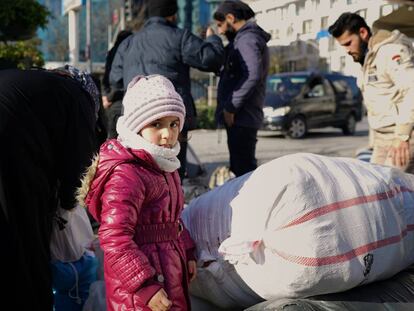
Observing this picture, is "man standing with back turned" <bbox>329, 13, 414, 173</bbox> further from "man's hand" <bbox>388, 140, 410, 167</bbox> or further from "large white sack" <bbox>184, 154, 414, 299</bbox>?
"large white sack" <bbox>184, 154, 414, 299</bbox>

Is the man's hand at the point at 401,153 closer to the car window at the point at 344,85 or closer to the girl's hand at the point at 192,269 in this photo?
the girl's hand at the point at 192,269

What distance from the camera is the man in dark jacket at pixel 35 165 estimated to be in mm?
2658

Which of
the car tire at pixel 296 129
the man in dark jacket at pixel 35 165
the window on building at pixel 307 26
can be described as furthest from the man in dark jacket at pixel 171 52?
the car tire at pixel 296 129

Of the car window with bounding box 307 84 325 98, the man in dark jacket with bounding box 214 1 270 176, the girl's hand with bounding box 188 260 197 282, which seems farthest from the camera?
the car window with bounding box 307 84 325 98

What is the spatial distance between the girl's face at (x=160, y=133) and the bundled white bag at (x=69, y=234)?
25.7 inches

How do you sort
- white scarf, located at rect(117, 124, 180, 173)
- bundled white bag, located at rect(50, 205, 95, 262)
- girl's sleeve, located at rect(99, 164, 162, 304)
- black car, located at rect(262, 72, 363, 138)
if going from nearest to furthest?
girl's sleeve, located at rect(99, 164, 162, 304) < white scarf, located at rect(117, 124, 180, 173) < bundled white bag, located at rect(50, 205, 95, 262) < black car, located at rect(262, 72, 363, 138)

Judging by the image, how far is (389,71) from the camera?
4336mm

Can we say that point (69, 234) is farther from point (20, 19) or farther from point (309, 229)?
point (20, 19)

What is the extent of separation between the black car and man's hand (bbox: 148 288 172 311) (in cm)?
1358

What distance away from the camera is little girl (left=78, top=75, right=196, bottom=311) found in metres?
2.47

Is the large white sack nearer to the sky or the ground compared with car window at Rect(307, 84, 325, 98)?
nearer to the sky

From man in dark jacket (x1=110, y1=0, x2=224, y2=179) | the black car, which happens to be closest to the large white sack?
man in dark jacket (x1=110, y1=0, x2=224, y2=179)

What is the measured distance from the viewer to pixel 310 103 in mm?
16500

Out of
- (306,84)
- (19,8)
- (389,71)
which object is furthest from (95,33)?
(389,71)
